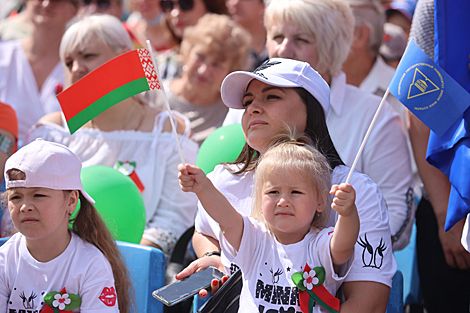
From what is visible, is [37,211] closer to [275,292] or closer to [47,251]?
[47,251]

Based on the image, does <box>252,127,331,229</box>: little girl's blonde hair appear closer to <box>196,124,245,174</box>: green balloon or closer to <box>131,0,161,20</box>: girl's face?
<box>196,124,245,174</box>: green balloon

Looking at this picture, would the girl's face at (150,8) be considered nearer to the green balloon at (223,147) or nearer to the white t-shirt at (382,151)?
the green balloon at (223,147)

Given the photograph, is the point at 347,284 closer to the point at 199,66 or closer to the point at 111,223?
the point at 111,223

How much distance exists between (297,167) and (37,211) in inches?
36.4

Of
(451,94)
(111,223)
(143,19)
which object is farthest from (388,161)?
(143,19)

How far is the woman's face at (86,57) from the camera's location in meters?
3.14

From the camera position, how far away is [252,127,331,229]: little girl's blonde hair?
1.73 m

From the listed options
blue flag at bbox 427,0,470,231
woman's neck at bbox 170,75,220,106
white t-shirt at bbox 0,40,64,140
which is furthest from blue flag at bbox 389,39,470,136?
white t-shirt at bbox 0,40,64,140

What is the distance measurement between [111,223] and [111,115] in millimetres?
965

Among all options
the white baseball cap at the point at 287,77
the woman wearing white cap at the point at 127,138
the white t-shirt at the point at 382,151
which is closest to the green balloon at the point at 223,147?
the woman wearing white cap at the point at 127,138

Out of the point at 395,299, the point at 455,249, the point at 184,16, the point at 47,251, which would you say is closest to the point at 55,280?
the point at 47,251

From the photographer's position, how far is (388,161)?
2607mm

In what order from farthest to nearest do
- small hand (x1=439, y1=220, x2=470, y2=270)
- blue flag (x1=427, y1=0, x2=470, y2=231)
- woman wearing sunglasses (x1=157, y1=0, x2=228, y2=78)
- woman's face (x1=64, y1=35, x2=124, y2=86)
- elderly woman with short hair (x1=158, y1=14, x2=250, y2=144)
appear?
woman wearing sunglasses (x1=157, y1=0, x2=228, y2=78)
elderly woman with short hair (x1=158, y1=14, x2=250, y2=144)
woman's face (x1=64, y1=35, x2=124, y2=86)
small hand (x1=439, y1=220, x2=470, y2=270)
blue flag (x1=427, y1=0, x2=470, y2=231)

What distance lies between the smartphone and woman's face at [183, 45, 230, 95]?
213 centimetres
